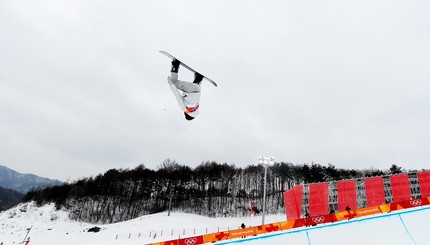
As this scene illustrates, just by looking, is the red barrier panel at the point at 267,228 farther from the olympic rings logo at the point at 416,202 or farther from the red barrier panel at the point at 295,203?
the red barrier panel at the point at 295,203

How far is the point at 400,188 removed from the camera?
2283 cm

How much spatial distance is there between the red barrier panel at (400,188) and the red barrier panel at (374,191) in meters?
0.85

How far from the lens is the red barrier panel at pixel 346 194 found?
2465 cm

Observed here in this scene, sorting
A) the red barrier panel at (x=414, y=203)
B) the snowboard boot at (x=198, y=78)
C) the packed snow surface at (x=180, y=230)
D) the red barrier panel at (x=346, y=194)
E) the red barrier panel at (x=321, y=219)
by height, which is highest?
the snowboard boot at (x=198, y=78)

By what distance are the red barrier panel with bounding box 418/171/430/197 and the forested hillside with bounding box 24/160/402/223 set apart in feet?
140

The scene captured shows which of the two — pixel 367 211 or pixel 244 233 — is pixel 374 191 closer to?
pixel 367 211

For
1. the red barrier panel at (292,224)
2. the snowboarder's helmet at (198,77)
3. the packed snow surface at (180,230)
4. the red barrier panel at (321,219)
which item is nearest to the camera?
the snowboarder's helmet at (198,77)

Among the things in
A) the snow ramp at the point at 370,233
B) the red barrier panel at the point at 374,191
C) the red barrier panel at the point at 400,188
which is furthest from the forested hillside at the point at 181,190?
the snow ramp at the point at 370,233

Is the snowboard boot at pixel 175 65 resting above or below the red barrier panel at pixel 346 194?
above

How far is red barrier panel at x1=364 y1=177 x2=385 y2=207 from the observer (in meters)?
23.5

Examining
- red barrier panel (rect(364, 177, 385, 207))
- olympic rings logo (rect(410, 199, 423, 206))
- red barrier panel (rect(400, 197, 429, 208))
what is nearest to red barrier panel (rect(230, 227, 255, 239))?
red barrier panel (rect(400, 197, 429, 208))

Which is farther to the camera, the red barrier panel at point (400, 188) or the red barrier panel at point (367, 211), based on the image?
the red barrier panel at point (400, 188)

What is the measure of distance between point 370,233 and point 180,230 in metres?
32.4

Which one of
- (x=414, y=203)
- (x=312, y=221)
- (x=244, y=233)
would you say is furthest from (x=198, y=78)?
(x=414, y=203)
